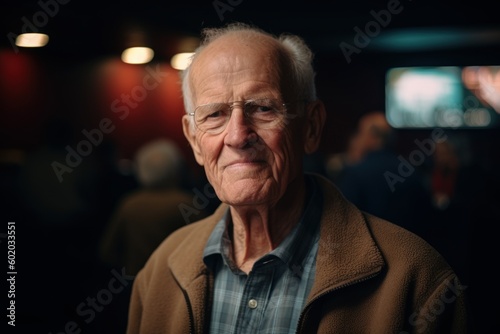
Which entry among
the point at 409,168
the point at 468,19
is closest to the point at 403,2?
the point at 468,19

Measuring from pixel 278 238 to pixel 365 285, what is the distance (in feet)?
0.83

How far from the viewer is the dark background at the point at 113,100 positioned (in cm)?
172

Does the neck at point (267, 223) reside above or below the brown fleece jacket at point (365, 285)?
above

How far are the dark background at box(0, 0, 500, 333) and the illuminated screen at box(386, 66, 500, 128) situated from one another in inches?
1.1

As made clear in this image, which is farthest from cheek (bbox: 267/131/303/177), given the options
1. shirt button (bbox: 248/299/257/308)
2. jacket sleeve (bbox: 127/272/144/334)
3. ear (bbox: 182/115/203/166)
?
jacket sleeve (bbox: 127/272/144/334)

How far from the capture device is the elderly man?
1366 mm

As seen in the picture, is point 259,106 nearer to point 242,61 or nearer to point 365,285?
point 242,61

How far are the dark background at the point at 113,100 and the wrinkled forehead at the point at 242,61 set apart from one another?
307mm

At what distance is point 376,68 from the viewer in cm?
173

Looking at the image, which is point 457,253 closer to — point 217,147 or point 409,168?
point 409,168

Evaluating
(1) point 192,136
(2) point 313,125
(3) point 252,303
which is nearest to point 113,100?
(1) point 192,136

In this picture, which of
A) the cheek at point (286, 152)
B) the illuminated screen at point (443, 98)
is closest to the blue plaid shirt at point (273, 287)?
the cheek at point (286, 152)

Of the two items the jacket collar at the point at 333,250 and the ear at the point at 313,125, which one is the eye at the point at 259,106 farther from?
the jacket collar at the point at 333,250

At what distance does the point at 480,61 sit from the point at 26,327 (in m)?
1.72
